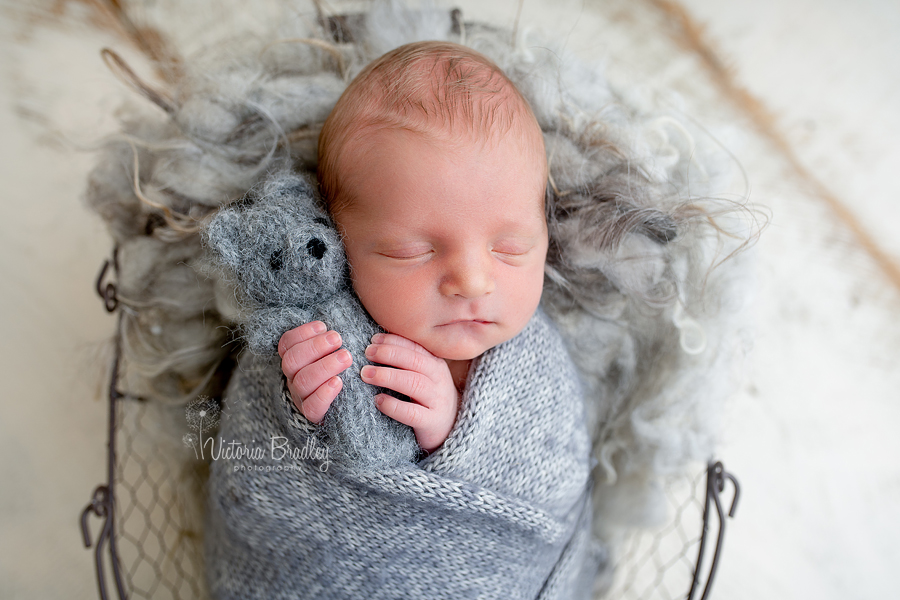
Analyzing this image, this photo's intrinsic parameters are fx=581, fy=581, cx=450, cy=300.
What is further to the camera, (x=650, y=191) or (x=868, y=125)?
(x=868, y=125)

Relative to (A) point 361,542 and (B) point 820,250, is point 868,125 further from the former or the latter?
(A) point 361,542

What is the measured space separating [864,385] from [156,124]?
4.67ft

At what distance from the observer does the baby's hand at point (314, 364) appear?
2.21 ft

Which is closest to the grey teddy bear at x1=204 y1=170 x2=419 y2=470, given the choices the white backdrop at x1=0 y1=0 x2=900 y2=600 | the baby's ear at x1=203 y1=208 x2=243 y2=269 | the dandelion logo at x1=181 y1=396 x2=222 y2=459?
the baby's ear at x1=203 y1=208 x2=243 y2=269

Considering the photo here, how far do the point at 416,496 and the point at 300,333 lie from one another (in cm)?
25

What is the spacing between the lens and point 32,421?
1.09 metres

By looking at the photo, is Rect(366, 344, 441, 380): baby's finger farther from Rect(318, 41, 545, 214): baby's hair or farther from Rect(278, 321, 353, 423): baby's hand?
Rect(318, 41, 545, 214): baby's hair

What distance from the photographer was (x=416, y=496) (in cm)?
73

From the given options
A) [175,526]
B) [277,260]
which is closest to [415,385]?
[277,260]

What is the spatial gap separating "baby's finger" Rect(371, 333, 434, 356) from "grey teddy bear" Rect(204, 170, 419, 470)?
15 mm

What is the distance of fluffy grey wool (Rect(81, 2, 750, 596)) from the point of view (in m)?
0.87

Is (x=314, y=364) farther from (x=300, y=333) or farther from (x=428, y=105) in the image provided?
(x=428, y=105)

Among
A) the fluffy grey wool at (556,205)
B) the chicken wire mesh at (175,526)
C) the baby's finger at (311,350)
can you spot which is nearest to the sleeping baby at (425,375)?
the baby's finger at (311,350)

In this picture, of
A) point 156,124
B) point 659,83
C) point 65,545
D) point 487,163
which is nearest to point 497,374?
point 487,163
